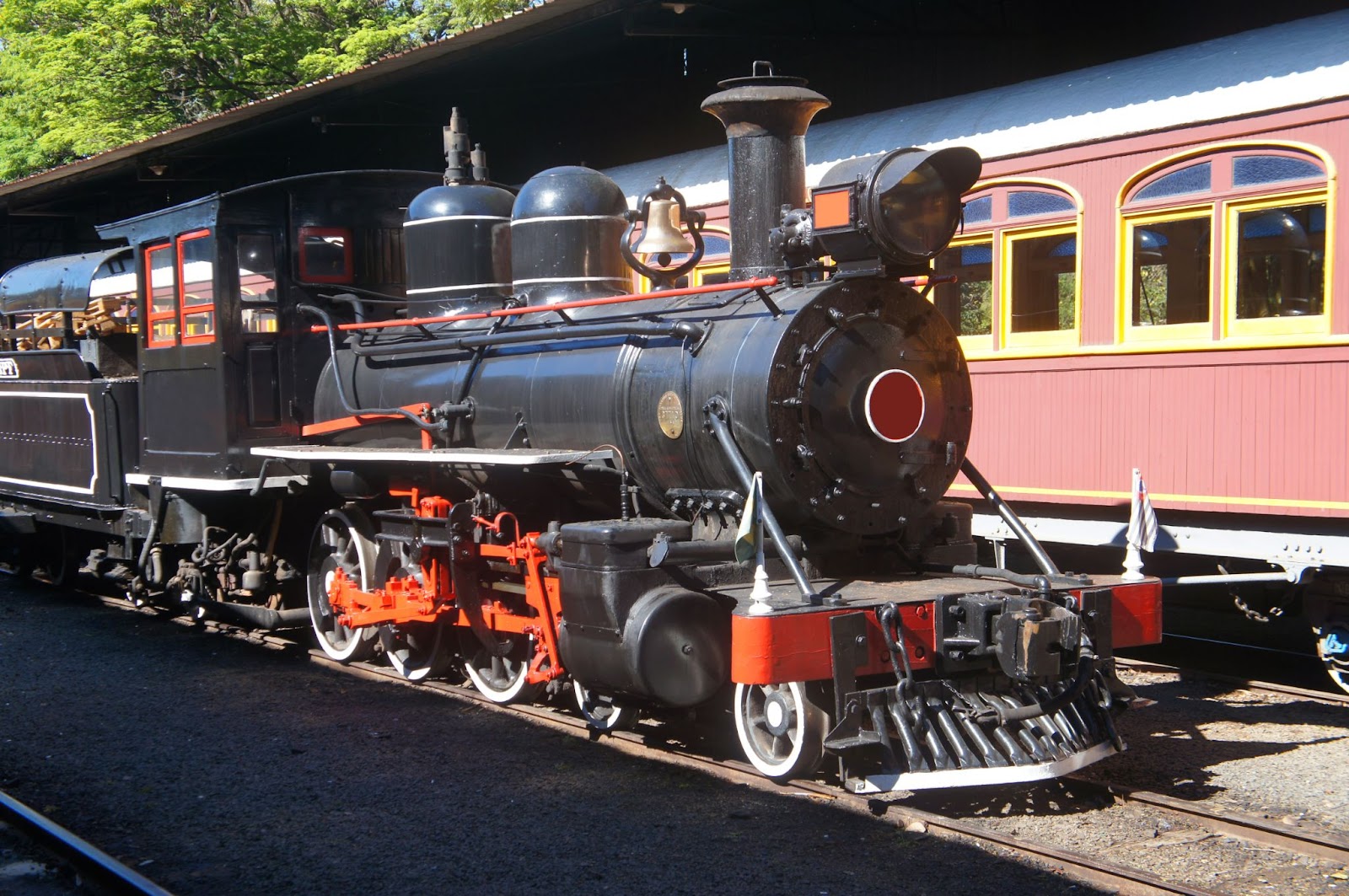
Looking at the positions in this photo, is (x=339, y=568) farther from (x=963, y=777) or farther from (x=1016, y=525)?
(x=963, y=777)

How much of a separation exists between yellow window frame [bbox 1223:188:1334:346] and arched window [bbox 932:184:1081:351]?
1000 mm

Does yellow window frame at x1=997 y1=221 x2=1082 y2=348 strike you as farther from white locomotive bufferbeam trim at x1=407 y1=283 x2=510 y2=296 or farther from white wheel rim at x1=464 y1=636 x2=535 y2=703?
white wheel rim at x1=464 y1=636 x2=535 y2=703

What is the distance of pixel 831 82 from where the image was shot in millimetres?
12438

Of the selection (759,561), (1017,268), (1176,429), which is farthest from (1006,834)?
(1017,268)

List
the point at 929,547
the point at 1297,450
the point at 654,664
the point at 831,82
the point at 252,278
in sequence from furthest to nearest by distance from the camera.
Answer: the point at 831,82 < the point at 252,278 < the point at 1297,450 < the point at 929,547 < the point at 654,664

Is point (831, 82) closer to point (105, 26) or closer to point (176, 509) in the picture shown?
point (176, 509)

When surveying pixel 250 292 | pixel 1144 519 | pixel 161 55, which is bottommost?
pixel 1144 519

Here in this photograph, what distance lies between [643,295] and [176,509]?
14.3ft

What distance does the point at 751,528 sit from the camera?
5113 millimetres

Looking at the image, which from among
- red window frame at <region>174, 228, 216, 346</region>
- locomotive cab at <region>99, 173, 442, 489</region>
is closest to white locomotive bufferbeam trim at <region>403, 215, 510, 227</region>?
locomotive cab at <region>99, 173, 442, 489</region>

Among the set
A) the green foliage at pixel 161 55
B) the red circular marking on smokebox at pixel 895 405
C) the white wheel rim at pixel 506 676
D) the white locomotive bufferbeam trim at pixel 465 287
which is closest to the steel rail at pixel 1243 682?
the red circular marking on smokebox at pixel 895 405

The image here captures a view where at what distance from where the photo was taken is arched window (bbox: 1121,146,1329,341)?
7.15 m

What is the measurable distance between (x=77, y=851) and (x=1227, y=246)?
259 inches

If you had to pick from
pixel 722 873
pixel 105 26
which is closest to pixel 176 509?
pixel 722 873
